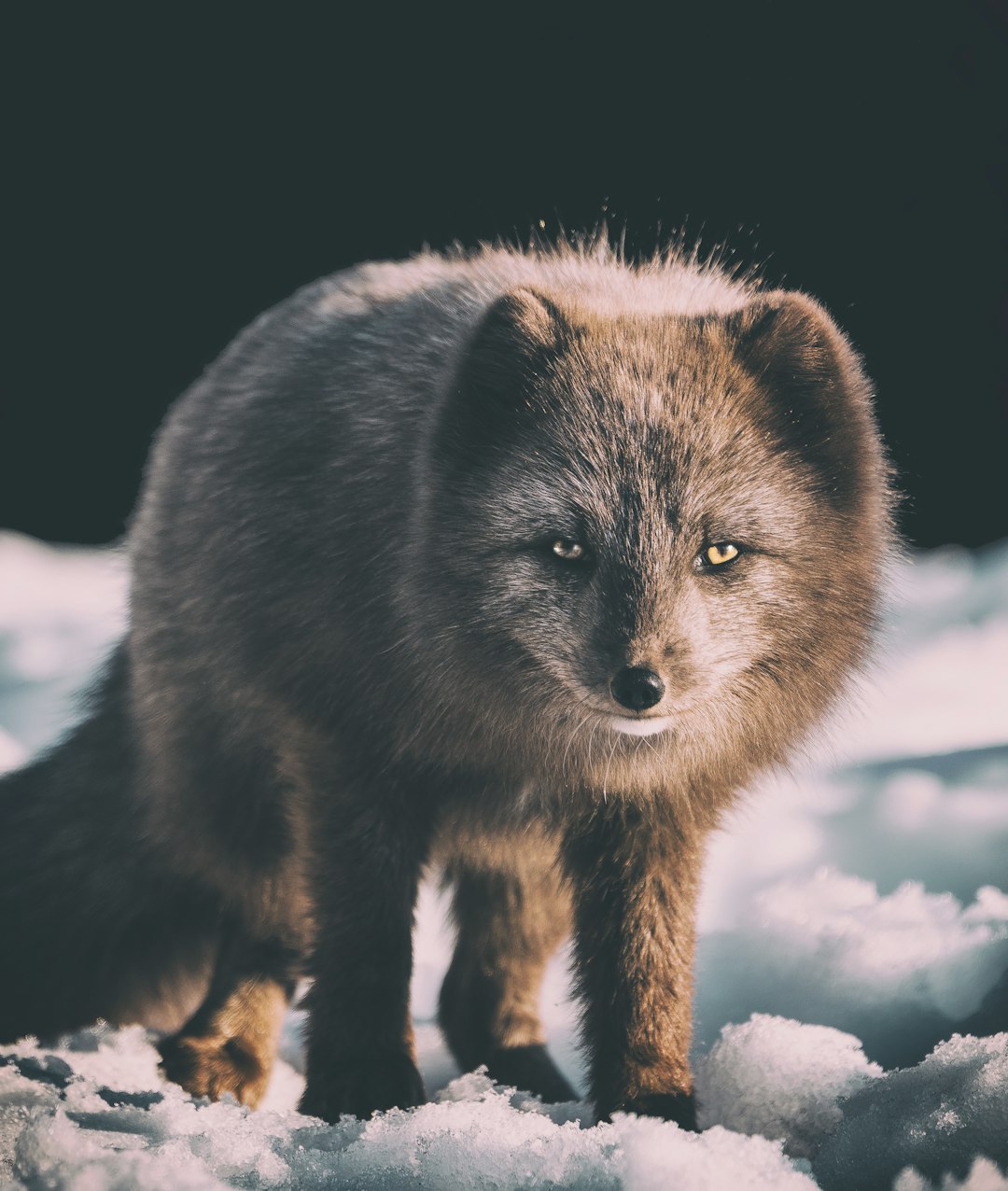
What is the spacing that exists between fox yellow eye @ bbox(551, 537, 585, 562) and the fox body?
0.01 metres

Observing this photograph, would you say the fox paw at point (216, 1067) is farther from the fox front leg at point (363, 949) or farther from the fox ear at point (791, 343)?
the fox ear at point (791, 343)

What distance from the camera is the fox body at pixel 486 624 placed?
2975 mm

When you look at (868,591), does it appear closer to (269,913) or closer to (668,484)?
(668,484)

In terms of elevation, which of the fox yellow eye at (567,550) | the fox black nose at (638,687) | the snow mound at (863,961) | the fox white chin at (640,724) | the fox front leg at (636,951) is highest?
the fox yellow eye at (567,550)

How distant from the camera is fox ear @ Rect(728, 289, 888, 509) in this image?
313 centimetres

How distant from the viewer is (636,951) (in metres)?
3.30

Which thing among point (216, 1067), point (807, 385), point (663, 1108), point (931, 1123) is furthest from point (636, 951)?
point (807, 385)

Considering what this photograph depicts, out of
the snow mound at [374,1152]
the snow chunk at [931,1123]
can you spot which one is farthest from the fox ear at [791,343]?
the snow mound at [374,1152]

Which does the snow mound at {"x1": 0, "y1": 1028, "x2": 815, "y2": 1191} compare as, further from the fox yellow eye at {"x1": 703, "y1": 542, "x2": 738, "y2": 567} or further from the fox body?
the fox yellow eye at {"x1": 703, "y1": 542, "x2": 738, "y2": 567}

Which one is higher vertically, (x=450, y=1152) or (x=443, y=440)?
(x=443, y=440)

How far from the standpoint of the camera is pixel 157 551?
13.2 ft

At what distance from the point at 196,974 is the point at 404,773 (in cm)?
151

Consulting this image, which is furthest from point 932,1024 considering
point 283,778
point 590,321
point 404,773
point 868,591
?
point 590,321

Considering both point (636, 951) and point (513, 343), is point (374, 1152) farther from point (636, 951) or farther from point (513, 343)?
point (513, 343)
